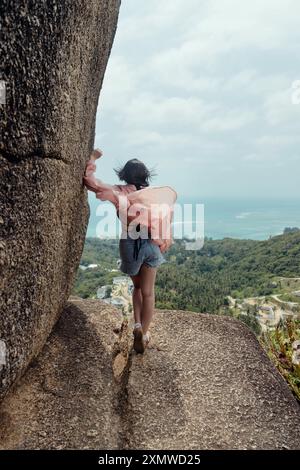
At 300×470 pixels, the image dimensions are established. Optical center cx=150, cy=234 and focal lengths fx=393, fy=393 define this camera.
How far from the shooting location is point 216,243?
9356cm

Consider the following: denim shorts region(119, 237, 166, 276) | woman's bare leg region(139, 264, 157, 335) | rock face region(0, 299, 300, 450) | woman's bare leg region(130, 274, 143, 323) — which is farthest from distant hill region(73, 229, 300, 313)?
denim shorts region(119, 237, 166, 276)

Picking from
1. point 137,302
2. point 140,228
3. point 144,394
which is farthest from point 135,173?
point 144,394

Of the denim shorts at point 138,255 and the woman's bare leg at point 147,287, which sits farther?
the woman's bare leg at point 147,287

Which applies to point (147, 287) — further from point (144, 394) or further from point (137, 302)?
point (144, 394)

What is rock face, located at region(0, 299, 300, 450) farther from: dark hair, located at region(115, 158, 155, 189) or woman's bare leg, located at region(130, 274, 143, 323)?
dark hair, located at region(115, 158, 155, 189)

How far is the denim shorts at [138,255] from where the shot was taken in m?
5.14

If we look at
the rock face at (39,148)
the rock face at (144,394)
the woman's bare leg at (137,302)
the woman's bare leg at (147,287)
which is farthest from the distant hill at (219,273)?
the rock face at (39,148)

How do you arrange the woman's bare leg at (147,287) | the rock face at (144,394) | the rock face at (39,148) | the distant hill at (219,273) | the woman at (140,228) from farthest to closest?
the distant hill at (219,273) → the woman's bare leg at (147,287) → the woman at (140,228) → the rock face at (144,394) → the rock face at (39,148)

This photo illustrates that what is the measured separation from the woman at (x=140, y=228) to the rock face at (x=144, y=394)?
67 cm

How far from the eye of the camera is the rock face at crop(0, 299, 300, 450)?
163 inches

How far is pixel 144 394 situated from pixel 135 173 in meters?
2.83

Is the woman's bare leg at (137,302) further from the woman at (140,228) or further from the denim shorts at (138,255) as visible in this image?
the denim shorts at (138,255)

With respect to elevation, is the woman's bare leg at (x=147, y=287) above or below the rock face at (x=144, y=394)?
above

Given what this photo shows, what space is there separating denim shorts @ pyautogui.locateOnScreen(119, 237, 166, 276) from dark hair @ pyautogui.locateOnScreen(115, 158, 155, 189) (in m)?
0.77
